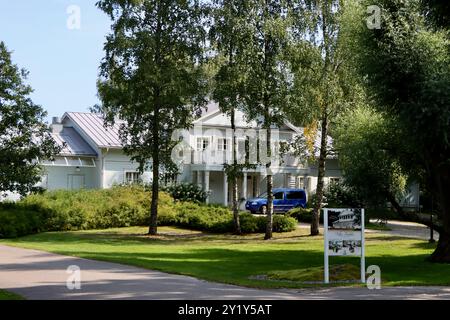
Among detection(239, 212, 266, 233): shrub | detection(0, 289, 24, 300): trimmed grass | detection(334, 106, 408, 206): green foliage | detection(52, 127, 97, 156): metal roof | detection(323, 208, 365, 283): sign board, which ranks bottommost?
detection(0, 289, 24, 300): trimmed grass

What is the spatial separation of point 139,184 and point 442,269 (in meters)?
27.4

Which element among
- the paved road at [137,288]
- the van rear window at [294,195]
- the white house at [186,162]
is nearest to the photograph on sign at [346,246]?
the paved road at [137,288]

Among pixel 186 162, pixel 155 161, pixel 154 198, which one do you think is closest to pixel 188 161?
pixel 186 162

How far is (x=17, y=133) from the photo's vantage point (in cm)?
2928

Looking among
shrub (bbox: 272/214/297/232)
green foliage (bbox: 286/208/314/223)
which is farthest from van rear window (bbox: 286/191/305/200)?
shrub (bbox: 272/214/297/232)

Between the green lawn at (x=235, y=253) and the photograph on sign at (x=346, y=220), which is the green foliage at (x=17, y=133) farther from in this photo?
the photograph on sign at (x=346, y=220)

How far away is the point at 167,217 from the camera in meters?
39.6

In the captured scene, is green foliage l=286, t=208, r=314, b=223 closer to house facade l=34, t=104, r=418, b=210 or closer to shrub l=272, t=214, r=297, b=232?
house facade l=34, t=104, r=418, b=210

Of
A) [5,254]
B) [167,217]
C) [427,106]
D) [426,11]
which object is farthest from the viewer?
[167,217]

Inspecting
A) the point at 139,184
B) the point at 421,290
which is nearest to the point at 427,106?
the point at 421,290

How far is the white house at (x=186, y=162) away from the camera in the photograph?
4878 centimetres

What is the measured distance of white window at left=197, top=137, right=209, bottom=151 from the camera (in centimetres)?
5394

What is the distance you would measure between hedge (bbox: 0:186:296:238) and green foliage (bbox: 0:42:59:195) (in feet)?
13.4
